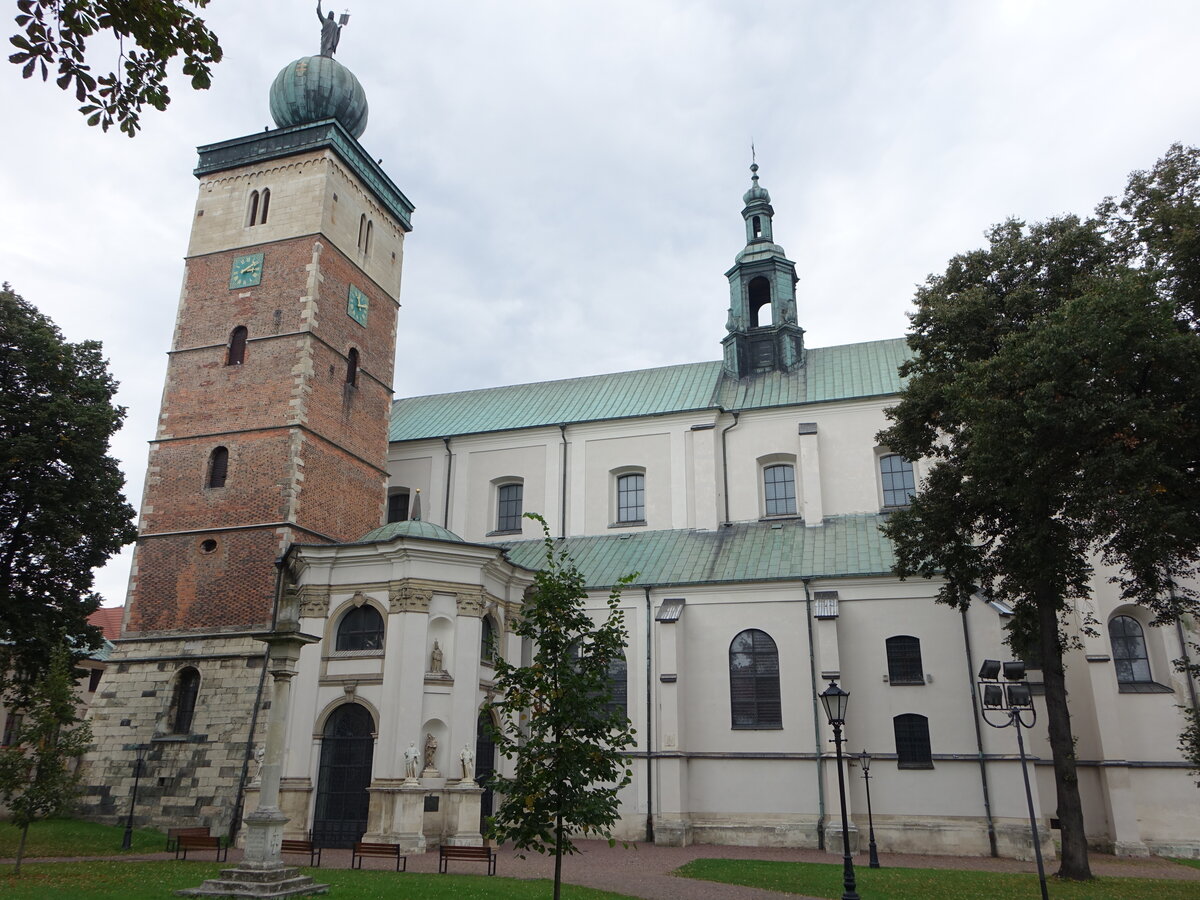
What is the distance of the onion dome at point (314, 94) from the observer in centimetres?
2922

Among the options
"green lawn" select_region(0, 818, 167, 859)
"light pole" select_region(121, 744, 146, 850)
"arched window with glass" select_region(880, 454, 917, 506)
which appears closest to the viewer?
"green lawn" select_region(0, 818, 167, 859)

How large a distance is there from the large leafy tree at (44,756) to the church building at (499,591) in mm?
4803

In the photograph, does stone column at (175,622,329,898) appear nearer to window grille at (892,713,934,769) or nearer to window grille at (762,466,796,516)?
window grille at (892,713,934,769)

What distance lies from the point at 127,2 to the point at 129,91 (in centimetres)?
57

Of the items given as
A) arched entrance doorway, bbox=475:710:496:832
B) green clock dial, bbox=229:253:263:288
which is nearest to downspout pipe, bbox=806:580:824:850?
arched entrance doorway, bbox=475:710:496:832

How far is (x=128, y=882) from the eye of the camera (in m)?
14.3

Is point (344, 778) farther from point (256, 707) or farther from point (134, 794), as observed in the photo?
point (134, 794)

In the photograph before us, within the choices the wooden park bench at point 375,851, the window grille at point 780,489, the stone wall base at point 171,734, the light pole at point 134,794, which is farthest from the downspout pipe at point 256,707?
the window grille at point 780,489

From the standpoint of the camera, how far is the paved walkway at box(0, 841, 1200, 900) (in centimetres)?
1563

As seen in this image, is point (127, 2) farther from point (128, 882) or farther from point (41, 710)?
point (41, 710)

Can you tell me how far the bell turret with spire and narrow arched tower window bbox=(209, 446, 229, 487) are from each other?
54.3 ft

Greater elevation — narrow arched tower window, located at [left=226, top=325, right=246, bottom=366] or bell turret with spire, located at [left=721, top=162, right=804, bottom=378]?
bell turret with spire, located at [left=721, top=162, right=804, bottom=378]

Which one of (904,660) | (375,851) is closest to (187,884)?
(375,851)

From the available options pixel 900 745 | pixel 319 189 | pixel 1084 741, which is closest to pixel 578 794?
pixel 900 745
